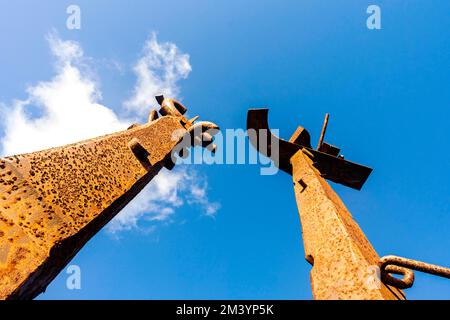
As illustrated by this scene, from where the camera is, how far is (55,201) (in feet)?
8.19

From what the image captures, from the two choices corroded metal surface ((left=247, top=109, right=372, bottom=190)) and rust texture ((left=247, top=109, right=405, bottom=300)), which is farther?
corroded metal surface ((left=247, top=109, right=372, bottom=190))

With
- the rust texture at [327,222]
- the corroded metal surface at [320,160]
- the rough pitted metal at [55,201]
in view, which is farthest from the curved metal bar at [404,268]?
the rough pitted metal at [55,201]

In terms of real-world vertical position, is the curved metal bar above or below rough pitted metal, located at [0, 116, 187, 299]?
below

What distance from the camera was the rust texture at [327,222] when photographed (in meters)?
1.82

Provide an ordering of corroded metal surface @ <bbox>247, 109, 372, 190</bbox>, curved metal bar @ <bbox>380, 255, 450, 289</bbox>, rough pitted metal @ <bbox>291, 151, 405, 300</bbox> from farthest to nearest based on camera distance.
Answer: corroded metal surface @ <bbox>247, 109, 372, 190</bbox> → curved metal bar @ <bbox>380, 255, 450, 289</bbox> → rough pitted metal @ <bbox>291, 151, 405, 300</bbox>

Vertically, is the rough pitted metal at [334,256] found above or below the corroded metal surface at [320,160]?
below

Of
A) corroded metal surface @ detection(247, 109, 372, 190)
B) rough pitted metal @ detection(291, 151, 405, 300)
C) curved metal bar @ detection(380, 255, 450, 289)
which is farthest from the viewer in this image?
corroded metal surface @ detection(247, 109, 372, 190)

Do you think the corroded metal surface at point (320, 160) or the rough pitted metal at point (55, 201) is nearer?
the rough pitted metal at point (55, 201)

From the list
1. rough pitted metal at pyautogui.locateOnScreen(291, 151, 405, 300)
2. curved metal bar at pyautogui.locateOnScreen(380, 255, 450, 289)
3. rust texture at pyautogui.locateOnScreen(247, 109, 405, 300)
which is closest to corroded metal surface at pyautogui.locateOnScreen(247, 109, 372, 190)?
rust texture at pyautogui.locateOnScreen(247, 109, 405, 300)

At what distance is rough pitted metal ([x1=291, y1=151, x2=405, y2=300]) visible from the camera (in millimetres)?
1756

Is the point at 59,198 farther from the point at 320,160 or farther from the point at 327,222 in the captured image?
the point at 320,160

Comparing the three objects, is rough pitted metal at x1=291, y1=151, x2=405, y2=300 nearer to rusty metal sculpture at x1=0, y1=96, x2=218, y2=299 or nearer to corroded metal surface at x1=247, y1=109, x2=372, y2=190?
corroded metal surface at x1=247, y1=109, x2=372, y2=190

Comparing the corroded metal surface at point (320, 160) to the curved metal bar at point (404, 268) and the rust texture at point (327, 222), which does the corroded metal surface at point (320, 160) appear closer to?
the rust texture at point (327, 222)
